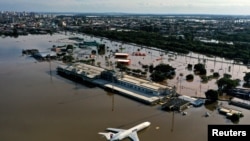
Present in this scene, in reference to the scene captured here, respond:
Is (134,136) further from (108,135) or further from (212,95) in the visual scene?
(212,95)

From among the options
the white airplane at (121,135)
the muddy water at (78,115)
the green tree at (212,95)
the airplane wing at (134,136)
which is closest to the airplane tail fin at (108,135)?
the white airplane at (121,135)

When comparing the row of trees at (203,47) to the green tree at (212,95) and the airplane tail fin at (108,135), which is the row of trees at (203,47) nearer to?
the green tree at (212,95)

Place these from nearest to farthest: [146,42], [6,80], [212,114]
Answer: [212,114]
[6,80]
[146,42]

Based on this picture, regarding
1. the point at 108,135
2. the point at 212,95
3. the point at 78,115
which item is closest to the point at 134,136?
the point at 108,135

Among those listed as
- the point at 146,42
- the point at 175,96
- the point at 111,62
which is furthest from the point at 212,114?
the point at 146,42

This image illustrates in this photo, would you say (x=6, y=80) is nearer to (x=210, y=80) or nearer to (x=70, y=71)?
(x=70, y=71)

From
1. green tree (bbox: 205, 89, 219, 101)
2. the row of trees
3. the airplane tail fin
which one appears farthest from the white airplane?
the row of trees

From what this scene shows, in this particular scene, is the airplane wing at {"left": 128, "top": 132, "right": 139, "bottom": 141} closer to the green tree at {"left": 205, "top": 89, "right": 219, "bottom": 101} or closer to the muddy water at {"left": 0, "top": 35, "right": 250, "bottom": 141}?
the muddy water at {"left": 0, "top": 35, "right": 250, "bottom": 141}

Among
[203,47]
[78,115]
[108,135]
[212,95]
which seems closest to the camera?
[108,135]
